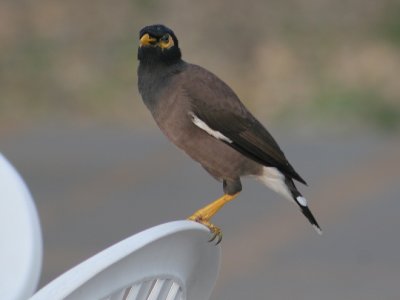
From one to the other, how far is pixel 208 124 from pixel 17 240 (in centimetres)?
158

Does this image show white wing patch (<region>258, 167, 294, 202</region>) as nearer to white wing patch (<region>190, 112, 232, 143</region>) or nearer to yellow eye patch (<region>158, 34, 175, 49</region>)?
white wing patch (<region>190, 112, 232, 143</region>)

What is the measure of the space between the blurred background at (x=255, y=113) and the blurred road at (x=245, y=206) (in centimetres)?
1

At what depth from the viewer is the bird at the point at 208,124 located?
3.29 m

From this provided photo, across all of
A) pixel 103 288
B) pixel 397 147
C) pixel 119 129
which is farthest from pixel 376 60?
pixel 103 288

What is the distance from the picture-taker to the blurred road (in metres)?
6.89

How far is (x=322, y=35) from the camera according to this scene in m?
11.0

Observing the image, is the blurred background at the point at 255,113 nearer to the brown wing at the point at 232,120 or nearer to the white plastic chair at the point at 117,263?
the brown wing at the point at 232,120

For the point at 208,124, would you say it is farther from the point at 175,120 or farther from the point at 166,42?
the point at 166,42

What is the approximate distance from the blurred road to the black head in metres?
3.56

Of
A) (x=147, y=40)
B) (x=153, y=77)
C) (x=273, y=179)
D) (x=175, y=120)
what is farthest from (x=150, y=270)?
(x=273, y=179)

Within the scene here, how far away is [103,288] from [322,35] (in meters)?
9.42

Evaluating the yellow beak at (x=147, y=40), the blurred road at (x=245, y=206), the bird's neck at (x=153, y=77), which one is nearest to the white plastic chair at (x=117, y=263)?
the yellow beak at (x=147, y=40)

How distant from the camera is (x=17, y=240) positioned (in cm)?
199

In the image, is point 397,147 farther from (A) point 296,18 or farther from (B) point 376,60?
(A) point 296,18
